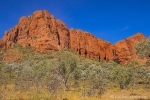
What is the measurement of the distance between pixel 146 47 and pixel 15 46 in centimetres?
11954

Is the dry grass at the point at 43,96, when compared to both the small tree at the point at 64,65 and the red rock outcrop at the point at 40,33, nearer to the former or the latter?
the small tree at the point at 64,65

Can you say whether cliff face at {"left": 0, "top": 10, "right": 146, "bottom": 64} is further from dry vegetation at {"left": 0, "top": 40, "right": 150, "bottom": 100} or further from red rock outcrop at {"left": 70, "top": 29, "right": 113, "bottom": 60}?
dry vegetation at {"left": 0, "top": 40, "right": 150, "bottom": 100}

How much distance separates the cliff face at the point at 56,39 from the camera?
13762 cm

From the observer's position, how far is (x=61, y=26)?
534ft

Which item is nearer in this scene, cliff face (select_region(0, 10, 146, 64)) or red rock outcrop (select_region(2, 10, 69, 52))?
red rock outcrop (select_region(2, 10, 69, 52))

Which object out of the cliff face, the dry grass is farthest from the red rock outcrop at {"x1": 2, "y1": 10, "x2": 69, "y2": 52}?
the dry grass

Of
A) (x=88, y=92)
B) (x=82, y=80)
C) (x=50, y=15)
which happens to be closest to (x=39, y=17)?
(x=50, y=15)

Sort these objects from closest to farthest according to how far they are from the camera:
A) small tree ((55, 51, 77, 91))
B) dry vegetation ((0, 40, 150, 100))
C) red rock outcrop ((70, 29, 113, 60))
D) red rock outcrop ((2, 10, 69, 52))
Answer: dry vegetation ((0, 40, 150, 100))
small tree ((55, 51, 77, 91))
red rock outcrop ((2, 10, 69, 52))
red rock outcrop ((70, 29, 113, 60))

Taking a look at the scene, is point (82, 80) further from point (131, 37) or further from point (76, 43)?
point (131, 37)

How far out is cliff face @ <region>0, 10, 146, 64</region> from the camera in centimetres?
13762

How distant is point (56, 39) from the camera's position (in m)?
146

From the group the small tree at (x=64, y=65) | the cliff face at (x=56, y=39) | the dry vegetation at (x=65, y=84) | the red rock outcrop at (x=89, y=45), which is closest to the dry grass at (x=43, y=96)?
the dry vegetation at (x=65, y=84)

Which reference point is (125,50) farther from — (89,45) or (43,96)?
(43,96)

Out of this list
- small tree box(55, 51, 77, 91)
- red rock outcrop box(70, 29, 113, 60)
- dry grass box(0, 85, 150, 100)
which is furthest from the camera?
red rock outcrop box(70, 29, 113, 60)
